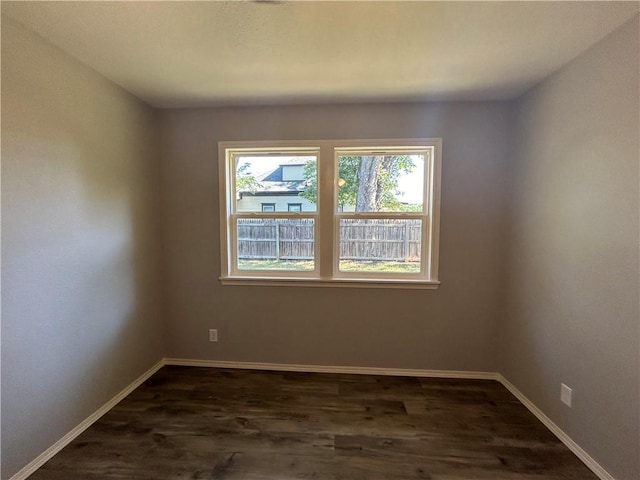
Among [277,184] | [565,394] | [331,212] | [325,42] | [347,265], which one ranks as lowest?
[565,394]

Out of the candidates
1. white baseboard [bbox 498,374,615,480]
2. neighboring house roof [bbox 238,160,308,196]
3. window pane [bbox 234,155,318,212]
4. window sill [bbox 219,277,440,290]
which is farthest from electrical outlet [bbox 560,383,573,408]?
neighboring house roof [bbox 238,160,308,196]

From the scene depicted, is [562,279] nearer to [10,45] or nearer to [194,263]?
[194,263]

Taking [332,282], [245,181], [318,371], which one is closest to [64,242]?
[245,181]

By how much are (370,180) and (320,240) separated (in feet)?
2.36

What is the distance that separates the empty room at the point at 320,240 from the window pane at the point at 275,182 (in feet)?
0.07

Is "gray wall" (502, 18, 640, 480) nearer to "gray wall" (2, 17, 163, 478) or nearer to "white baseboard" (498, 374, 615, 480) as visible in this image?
"white baseboard" (498, 374, 615, 480)

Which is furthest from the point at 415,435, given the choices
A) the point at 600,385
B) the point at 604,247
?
the point at 604,247

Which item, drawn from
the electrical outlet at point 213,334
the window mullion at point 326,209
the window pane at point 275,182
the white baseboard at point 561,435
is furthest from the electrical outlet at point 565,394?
the electrical outlet at point 213,334

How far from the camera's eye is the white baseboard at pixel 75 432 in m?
1.57

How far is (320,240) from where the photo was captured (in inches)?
104

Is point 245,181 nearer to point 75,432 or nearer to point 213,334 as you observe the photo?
point 213,334

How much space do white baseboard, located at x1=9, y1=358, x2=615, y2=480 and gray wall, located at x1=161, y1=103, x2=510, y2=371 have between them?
0.19 ft

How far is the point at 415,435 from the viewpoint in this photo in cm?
188

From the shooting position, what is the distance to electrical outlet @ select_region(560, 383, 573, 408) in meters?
1.80
